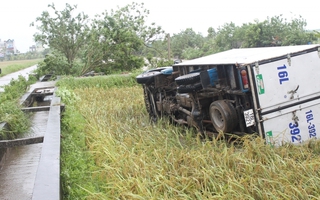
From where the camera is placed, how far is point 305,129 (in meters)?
5.05

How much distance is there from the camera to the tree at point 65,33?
19.8m

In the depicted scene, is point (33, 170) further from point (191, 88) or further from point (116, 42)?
point (116, 42)

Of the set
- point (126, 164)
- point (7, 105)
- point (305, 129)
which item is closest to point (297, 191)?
point (126, 164)

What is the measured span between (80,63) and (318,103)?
58.0 feet

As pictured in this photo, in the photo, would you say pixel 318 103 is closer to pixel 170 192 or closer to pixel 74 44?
pixel 170 192

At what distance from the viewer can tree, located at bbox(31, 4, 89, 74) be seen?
19.8 meters

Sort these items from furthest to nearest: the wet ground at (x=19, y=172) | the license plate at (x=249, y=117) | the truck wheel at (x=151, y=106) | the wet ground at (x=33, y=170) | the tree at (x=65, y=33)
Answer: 1. the tree at (x=65, y=33)
2. the truck wheel at (x=151, y=106)
3. the license plate at (x=249, y=117)
4. the wet ground at (x=19, y=172)
5. the wet ground at (x=33, y=170)

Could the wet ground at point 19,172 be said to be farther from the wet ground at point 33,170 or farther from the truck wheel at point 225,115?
the truck wheel at point 225,115

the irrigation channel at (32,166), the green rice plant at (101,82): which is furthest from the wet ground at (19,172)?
the green rice plant at (101,82)

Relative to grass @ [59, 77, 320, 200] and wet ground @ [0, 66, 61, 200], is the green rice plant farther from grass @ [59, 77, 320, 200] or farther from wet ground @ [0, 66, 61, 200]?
grass @ [59, 77, 320, 200]

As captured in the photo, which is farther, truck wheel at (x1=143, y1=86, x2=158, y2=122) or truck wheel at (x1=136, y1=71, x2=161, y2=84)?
truck wheel at (x1=143, y1=86, x2=158, y2=122)

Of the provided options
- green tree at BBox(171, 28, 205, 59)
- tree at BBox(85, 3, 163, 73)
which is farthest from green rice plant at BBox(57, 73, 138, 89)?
green tree at BBox(171, 28, 205, 59)

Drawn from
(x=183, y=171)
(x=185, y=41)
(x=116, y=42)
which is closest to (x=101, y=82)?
(x=116, y=42)

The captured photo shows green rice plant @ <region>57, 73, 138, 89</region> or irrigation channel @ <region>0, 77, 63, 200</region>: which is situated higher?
green rice plant @ <region>57, 73, 138, 89</region>
